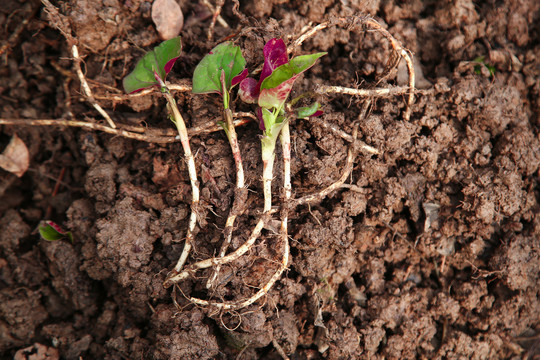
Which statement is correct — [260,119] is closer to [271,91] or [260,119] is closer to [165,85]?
[271,91]

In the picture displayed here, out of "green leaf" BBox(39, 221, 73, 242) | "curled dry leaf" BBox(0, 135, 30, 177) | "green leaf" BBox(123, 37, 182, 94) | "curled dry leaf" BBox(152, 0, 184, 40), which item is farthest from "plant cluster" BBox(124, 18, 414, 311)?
"curled dry leaf" BBox(0, 135, 30, 177)

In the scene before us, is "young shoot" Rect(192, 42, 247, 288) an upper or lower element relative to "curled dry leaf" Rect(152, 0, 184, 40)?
lower

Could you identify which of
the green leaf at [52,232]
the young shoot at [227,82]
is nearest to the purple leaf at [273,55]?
the young shoot at [227,82]

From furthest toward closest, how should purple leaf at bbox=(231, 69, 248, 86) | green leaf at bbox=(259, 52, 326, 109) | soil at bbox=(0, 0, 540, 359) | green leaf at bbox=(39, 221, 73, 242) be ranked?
1. green leaf at bbox=(39, 221, 73, 242)
2. soil at bbox=(0, 0, 540, 359)
3. purple leaf at bbox=(231, 69, 248, 86)
4. green leaf at bbox=(259, 52, 326, 109)

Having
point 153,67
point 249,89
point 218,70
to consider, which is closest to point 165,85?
point 153,67

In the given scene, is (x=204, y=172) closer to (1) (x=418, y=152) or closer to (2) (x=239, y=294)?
(2) (x=239, y=294)

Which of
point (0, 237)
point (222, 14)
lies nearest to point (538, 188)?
point (222, 14)

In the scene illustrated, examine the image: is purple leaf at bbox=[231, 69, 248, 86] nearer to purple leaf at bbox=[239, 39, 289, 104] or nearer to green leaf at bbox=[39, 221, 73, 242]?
purple leaf at bbox=[239, 39, 289, 104]

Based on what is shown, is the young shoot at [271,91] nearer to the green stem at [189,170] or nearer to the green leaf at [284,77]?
the green leaf at [284,77]
